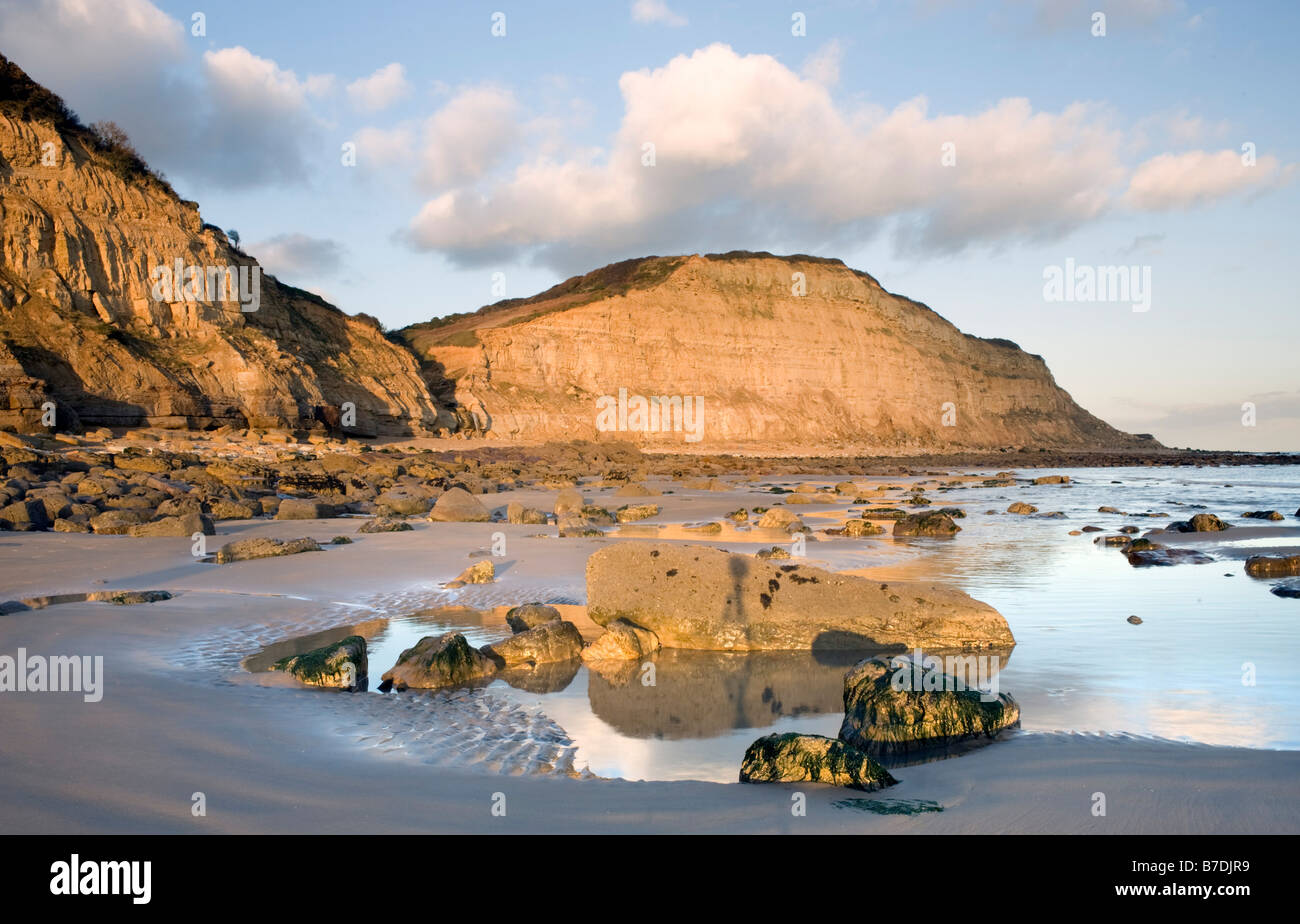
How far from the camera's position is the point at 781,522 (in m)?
14.7

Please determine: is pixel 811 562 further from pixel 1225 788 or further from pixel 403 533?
pixel 1225 788

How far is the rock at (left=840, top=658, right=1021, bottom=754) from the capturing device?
410 cm

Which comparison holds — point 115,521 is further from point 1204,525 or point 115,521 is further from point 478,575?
point 1204,525

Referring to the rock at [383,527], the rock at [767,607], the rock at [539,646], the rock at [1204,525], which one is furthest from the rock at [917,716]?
the rock at [1204,525]

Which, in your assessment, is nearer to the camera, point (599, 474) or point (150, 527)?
point (150, 527)

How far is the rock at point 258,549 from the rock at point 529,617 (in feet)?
13.4

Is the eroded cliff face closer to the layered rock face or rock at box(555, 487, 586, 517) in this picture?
the layered rock face

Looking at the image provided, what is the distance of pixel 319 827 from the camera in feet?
8.73

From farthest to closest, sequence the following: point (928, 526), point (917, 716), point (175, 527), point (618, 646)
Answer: point (928, 526), point (175, 527), point (618, 646), point (917, 716)

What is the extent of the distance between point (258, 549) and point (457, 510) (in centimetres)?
475

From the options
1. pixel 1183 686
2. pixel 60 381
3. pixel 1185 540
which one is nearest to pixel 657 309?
pixel 60 381

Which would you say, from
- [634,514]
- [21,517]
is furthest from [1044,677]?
[21,517]

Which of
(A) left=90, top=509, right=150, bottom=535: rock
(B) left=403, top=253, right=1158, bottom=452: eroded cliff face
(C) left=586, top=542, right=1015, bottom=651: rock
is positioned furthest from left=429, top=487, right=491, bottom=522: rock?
(B) left=403, top=253, right=1158, bottom=452: eroded cliff face
